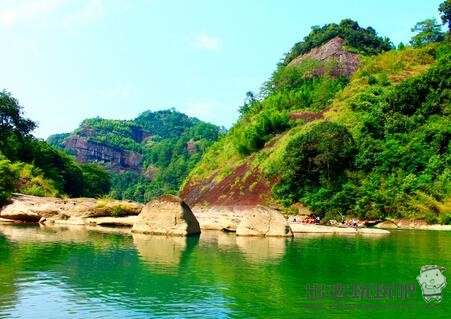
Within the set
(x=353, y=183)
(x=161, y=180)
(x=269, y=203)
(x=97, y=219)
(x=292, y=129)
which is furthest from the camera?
(x=161, y=180)

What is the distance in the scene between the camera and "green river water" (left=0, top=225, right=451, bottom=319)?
9016 millimetres

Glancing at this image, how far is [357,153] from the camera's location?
140 ft

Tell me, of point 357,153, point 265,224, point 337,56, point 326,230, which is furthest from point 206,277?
point 337,56

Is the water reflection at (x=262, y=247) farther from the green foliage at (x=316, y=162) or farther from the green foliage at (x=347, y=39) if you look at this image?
the green foliage at (x=347, y=39)

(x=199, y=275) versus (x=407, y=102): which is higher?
(x=407, y=102)

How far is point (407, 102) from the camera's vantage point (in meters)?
45.9

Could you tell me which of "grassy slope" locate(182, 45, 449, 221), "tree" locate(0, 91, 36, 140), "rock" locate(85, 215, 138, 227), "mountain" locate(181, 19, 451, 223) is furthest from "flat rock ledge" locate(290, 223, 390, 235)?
"tree" locate(0, 91, 36, 140)

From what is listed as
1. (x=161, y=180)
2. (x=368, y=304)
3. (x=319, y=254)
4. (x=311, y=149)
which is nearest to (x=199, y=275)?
(x=368, y=304)

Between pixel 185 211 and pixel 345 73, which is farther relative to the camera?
pixel 345 73

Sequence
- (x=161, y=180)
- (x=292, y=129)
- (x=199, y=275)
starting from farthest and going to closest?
(x=161, y=180)
(x=292, y=129)
(x=199, y=275)

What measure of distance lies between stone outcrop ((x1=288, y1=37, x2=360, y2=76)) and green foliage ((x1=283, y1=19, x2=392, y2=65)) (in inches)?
56.1

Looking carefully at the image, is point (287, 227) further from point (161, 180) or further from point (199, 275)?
point (161, 180)

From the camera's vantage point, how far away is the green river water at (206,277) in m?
9.02

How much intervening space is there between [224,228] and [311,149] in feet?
55.9
